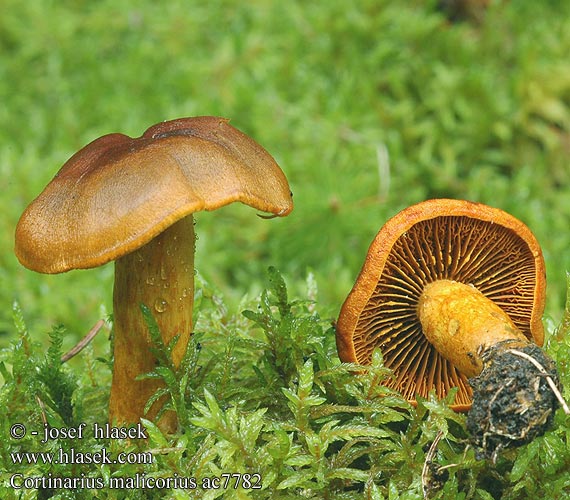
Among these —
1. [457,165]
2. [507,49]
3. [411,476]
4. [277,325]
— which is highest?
[507,49]

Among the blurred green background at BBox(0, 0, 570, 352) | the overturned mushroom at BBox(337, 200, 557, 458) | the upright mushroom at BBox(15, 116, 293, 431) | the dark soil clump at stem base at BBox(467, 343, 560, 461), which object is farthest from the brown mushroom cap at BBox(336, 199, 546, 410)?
the blurred green background at BBox(0, 0, 570, 352)

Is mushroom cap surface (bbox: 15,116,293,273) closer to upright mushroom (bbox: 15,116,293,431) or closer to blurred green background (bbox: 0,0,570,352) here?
upright mushroom (bbox: 15,116,293,431)

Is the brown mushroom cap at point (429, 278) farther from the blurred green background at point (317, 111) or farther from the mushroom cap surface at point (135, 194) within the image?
the blurred green background at point (317, 111)

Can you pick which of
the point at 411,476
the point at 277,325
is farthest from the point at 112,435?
the point at 411,476

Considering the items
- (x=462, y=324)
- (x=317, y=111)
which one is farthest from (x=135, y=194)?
(x=317, y=111)

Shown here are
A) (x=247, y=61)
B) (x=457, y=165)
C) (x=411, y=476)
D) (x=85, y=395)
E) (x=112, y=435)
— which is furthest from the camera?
(x=247, y=61)

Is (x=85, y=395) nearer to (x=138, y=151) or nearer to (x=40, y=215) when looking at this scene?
(x=40, y=215)

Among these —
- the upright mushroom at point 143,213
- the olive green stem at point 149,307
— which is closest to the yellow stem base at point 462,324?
the upright mushroom at point 143,213
